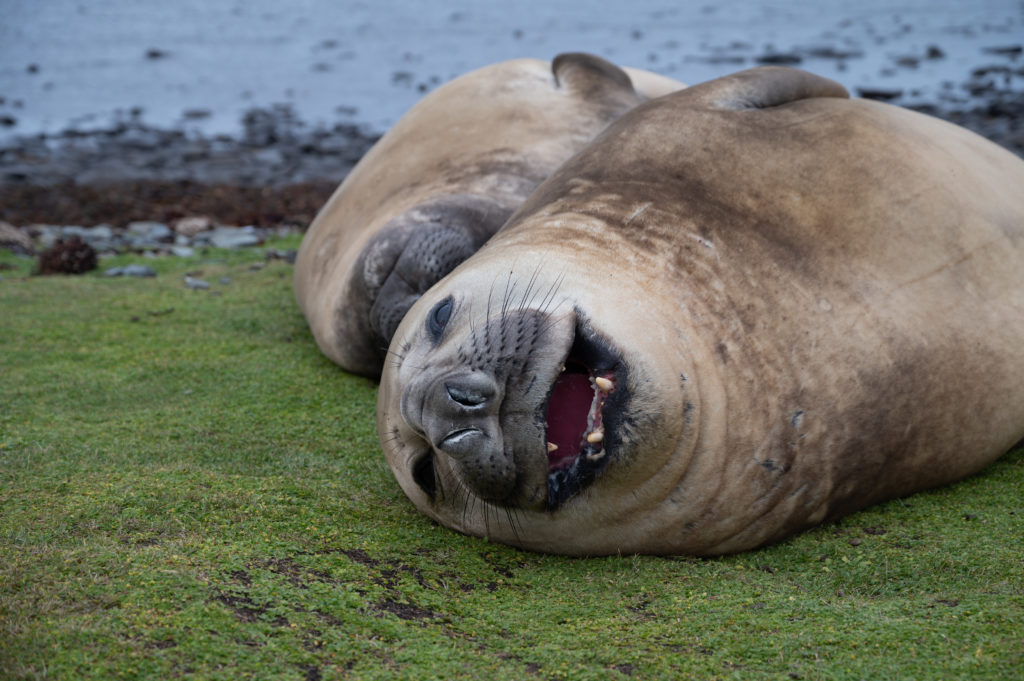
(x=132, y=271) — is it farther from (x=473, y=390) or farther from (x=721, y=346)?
(x=721, y=346)

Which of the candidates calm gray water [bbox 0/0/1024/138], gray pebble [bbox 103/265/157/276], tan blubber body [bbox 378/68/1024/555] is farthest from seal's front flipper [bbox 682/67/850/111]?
calm gray water [bbox 0/0/1024/138]

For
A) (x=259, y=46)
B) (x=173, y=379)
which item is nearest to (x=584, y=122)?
(x=173, y=379)

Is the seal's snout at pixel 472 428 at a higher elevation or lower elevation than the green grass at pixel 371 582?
higher

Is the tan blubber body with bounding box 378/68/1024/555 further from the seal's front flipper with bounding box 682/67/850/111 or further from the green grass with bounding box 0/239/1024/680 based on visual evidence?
the seal's front flipper with bounding box 682/67/850/111

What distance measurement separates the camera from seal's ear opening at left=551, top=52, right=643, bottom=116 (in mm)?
5223

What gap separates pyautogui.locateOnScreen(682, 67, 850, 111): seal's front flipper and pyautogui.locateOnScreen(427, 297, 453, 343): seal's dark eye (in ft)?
4.47

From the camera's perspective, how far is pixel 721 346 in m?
2.77

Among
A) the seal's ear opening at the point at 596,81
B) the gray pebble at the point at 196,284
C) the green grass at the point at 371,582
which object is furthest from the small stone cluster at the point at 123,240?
the green grass at the point at 371,582

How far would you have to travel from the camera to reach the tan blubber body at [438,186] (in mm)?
4465

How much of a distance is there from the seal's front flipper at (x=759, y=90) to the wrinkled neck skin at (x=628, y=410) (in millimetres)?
988

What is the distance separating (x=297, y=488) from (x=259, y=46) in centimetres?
2240

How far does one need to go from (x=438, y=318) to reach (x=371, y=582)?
2.52 ft

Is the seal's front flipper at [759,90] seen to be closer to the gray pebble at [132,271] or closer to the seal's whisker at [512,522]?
the seal's whisker at [512,522]

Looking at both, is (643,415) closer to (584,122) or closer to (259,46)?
(584,122)
